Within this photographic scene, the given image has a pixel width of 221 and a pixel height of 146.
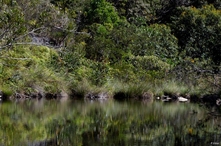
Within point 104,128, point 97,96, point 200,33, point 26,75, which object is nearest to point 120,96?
point 97,96

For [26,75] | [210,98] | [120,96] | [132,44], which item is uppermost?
[132,44]

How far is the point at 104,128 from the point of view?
7809 mm

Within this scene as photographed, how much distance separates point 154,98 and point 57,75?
385cm

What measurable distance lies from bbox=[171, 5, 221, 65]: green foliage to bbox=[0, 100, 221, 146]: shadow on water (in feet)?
54.4

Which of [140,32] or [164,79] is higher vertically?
[140,32]

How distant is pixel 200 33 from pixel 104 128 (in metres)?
20.2

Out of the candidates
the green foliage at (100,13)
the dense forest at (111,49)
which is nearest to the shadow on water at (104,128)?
the dense forest at (111,49)

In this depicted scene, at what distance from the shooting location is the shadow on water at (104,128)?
6410 mm

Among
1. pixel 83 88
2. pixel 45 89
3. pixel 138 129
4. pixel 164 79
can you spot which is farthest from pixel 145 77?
pixel 138 129

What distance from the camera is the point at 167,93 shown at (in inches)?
736

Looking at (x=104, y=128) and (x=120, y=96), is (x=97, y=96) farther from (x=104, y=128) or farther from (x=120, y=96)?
(x=104, y=128)

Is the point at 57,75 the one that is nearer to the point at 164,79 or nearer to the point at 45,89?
the point at 45,89

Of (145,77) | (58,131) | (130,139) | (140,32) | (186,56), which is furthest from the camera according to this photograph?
(186,56)

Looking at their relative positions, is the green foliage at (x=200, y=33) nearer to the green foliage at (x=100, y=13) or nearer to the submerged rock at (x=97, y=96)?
the green foliage at (x=100, y=13)
